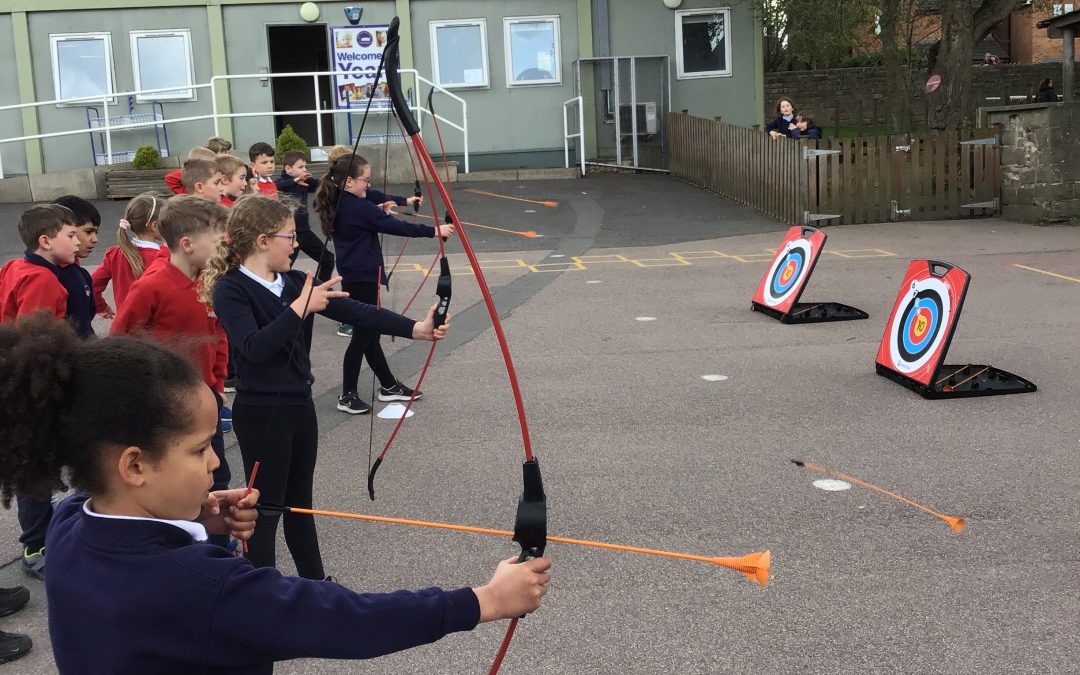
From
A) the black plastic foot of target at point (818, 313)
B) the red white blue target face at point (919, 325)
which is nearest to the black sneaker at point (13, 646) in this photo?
the red white blue target face at point (919, 325)

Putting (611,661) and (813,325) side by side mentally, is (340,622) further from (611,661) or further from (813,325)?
(813,325)

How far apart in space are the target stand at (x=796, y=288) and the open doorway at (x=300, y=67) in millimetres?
17653

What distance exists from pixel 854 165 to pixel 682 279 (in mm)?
5192

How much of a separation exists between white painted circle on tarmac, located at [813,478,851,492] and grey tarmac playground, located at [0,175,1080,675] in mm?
48

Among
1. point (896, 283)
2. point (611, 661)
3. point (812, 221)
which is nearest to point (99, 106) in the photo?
point (812, 221)

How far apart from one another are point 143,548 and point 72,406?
28 cm

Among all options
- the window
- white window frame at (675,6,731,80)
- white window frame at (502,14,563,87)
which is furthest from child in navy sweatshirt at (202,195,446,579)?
white window frame at (675,6,731,80)

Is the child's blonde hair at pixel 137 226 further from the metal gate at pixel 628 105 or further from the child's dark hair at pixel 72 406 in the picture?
the metal gate at pixel 628 105

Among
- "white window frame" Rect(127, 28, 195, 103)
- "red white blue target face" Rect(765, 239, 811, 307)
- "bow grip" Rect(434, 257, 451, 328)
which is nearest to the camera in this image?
"bow grip" Rect(434, 257, 451, 328)

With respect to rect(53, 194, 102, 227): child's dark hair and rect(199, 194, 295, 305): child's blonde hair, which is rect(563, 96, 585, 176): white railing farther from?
rect(199, 194, 295, 305): child's blonde hair

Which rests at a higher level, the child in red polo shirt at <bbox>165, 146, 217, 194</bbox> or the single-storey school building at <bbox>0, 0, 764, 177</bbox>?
the single-storey school building at <bbox>0, 0, 764, 177</bbox>

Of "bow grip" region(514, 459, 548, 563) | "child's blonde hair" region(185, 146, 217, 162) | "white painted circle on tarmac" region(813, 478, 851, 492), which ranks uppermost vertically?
"child's blonde hair" region(185, 146, 217, 162)

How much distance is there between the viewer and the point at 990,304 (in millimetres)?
10805

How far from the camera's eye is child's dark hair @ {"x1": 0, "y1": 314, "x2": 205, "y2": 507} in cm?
199
